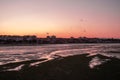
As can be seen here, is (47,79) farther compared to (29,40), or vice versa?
(29,40)

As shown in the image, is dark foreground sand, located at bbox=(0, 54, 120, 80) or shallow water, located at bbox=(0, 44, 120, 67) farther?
shallow water, located at bbox=(0, 44, 120, 67)

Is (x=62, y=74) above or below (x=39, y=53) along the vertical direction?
below

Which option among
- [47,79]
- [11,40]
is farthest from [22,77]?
[11,40]

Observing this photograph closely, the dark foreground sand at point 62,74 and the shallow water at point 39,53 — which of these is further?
the shallow water at point 39,53

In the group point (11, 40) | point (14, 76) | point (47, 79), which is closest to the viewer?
point (47, 79)

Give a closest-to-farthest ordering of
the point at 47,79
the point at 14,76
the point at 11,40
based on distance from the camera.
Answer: the point at 47,79
the point at 14,76
the point at 11,40

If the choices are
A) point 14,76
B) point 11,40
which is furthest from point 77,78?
point 11,40

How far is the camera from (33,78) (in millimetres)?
19688

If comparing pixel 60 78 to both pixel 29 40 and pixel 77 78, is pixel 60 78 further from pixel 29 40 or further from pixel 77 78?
pixel 29 40

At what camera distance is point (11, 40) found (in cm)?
18088

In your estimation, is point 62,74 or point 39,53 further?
point 39,53

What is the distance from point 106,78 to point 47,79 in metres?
5.48

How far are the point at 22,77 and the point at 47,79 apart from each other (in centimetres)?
257

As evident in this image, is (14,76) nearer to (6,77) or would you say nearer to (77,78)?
(6,77)
